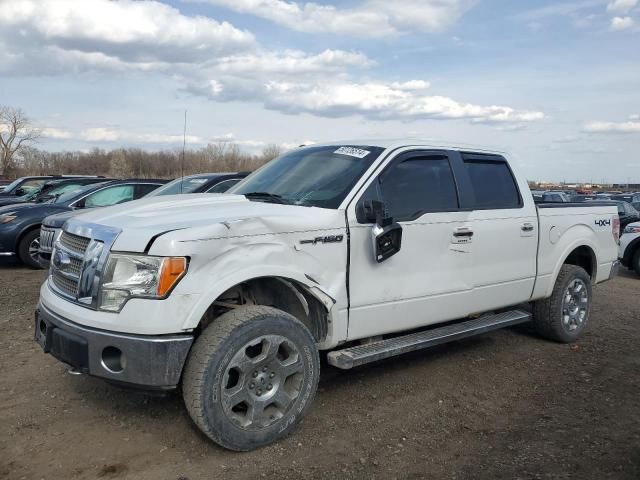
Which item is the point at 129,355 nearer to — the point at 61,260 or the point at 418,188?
the point at 61,260

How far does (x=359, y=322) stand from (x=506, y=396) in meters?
1.47

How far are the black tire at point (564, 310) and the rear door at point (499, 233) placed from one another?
55 centimetres

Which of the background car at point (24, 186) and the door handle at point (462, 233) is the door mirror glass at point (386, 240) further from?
the background car at point (24, 186)

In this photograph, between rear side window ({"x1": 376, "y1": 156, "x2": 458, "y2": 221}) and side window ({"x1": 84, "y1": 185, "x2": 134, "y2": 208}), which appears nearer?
rear side window ({"x1": 376, "y1": 156, "x2": 458, "y2": 221})

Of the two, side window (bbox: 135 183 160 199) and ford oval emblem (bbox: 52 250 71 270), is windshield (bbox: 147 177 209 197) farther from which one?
ford oval emblem (bbox: 52 250 71 270)

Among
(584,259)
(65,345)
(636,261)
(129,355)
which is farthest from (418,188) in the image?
(636,261)

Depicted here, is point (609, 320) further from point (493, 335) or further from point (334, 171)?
point (334, 171)

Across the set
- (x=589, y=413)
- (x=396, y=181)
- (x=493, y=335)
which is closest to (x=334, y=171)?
(x=396, y=181)

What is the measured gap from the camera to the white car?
11594 mm

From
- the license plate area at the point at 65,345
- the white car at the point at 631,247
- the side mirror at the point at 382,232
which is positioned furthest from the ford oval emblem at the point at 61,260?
the white car at the point at 631,247

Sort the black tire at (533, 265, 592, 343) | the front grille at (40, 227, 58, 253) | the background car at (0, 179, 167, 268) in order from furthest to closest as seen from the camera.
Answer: the background car at (0, 179, 167, 268), the front grille at (40, 227, 58, 253), the black tire at (533, 265, 592, 343)

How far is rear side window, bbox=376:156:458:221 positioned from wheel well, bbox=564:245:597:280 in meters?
2.41

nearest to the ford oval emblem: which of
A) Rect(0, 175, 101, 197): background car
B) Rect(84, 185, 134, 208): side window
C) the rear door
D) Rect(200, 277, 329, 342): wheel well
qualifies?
Rect(200, 277, 329, 342): wheel well

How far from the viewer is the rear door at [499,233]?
5.07m
